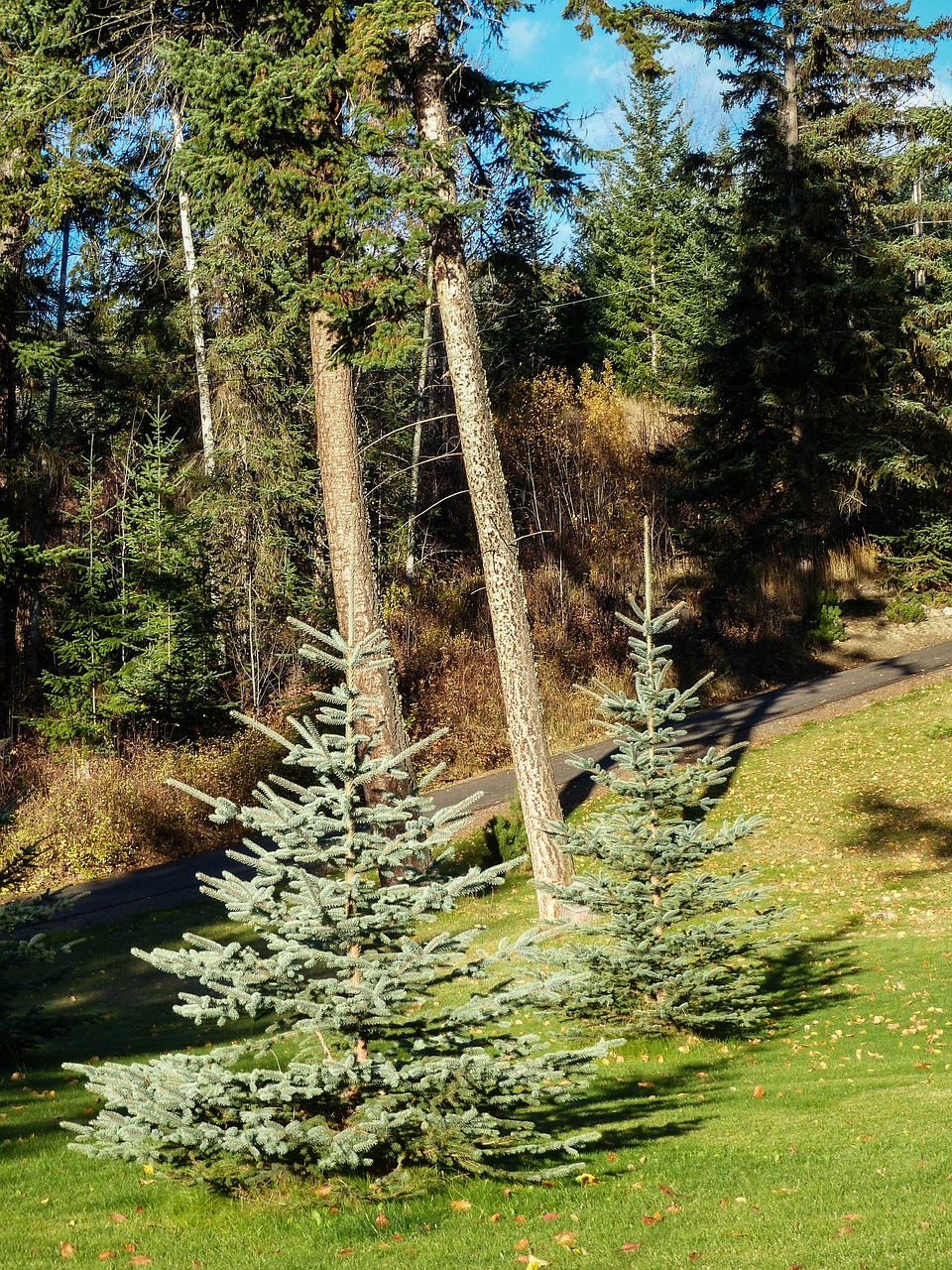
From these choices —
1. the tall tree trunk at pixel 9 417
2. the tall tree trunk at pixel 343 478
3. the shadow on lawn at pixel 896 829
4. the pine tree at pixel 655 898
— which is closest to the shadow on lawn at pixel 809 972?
the pine tree at pixel 655 898

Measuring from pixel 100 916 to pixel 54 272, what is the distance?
50.6ft

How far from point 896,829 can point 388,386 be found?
16.3m

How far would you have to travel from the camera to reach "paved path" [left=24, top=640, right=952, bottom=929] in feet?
49.2

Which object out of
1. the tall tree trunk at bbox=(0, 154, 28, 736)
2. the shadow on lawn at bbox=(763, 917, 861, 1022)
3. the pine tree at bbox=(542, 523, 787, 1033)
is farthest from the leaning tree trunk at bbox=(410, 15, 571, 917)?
the tall tree trunk at bbox=(0, 154, 28, 736)

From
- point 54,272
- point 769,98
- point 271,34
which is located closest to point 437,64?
point 271,34

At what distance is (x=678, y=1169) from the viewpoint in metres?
5.82

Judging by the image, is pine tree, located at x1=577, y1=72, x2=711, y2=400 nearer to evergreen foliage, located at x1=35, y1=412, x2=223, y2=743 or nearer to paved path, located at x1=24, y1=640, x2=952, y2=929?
paved path, located at x1=24, y1=640, x2=952, y2=929

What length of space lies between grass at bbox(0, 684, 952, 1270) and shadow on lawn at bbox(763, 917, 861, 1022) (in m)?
0.03

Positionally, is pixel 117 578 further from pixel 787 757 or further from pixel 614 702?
pixel 614 702

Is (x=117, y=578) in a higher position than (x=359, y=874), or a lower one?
higher

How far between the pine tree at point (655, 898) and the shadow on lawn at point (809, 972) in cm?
55

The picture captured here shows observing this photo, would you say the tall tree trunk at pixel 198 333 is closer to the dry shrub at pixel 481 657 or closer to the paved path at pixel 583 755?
the dry shrub at pixel 481 657

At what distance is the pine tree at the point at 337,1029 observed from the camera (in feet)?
15.8

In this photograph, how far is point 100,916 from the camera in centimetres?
1445
